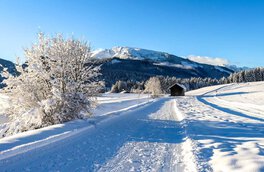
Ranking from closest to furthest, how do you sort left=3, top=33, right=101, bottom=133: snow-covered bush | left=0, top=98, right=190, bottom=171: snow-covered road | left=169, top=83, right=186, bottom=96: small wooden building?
left=0, top=98, right=190, bottom=171: snow-covered road, left=3, top=33, right=101, bottom=133: snow-covered bush, left=169, top=83, right=186, bottom=96: small wooden building

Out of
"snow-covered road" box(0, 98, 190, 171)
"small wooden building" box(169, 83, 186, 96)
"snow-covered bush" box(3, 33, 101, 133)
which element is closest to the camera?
"snow-covered road" box(0, 98, 190, 171)

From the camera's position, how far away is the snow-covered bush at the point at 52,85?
14795 mm

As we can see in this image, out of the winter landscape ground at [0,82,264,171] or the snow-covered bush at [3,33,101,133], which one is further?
the snow-covered bush at [3,33,101,133]

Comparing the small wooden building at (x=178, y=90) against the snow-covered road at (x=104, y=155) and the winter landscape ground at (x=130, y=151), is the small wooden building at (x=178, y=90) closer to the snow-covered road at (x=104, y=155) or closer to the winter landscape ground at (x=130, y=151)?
the winter landscape ground at (x=130, y=151)

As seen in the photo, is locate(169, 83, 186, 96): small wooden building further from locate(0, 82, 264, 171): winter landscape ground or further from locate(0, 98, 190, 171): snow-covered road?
locate(0, 98, 190, 171): snow-covered road

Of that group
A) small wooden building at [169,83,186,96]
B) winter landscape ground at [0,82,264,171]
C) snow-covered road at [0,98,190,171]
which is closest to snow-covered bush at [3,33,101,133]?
winter landscape ground at [0,82,264,171]

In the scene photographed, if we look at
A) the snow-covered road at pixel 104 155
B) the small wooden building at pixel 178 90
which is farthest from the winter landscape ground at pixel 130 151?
the small wooden building at pixel 178 90

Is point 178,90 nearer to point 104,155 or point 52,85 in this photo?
point 52,85

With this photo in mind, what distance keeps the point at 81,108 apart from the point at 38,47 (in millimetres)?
4439

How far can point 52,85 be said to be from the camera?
16031 mm

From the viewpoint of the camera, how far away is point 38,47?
16594mm

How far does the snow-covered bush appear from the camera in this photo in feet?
48.5

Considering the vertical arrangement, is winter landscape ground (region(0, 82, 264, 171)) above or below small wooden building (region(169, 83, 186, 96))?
below

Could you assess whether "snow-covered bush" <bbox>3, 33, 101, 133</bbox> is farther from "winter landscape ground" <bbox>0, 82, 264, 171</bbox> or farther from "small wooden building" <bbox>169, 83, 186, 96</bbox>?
"small wooden building" <bbox>169, 83, 186, 96</bbox>
